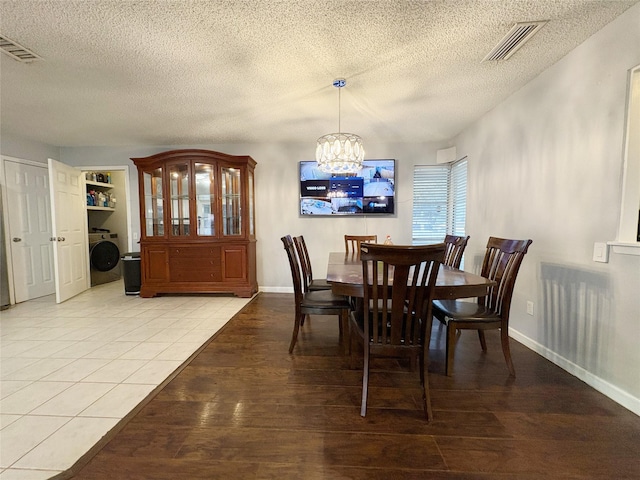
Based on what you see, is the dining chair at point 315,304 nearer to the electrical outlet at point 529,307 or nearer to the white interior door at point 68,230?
the electrical outlet at point 529,307

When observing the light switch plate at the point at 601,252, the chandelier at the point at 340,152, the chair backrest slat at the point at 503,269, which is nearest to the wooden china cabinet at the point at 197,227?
the chandelier at the point at 340,152

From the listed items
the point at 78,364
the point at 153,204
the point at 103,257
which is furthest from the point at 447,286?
the point at 103,257

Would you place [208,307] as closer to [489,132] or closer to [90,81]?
[90,81]

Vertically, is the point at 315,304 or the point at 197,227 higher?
the point at 197,227

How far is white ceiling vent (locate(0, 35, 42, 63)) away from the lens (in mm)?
1933

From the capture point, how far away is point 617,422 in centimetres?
153

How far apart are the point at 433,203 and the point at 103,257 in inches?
237

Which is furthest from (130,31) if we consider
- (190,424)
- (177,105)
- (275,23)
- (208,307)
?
(208,307)

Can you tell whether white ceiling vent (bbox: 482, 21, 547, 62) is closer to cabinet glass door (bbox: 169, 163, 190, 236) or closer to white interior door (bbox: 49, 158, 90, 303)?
cabinet glass door (bbox: 169, 163, 190, 236)

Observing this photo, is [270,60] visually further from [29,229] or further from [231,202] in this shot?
[29,229]

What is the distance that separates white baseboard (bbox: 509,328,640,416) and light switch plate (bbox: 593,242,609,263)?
2.62 feet

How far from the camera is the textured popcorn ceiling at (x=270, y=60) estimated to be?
1667 millimetres

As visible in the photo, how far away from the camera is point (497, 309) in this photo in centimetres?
203

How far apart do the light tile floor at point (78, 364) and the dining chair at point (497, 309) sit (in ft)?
6.89
